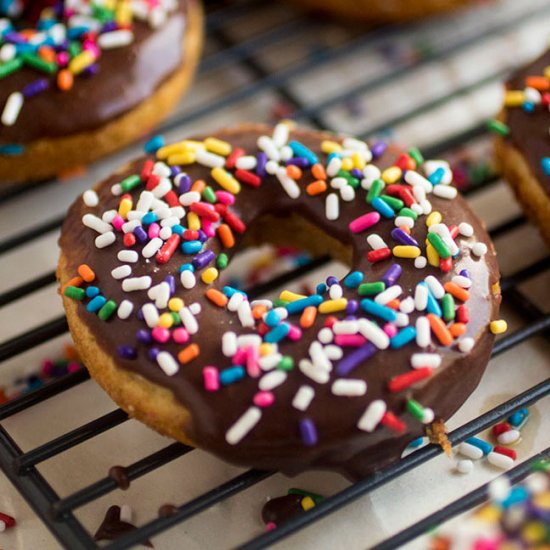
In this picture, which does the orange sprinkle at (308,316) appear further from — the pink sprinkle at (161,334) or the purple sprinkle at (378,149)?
the purple sprinkle at (378,149)

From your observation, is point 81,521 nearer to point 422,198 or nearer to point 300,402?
point 300,402

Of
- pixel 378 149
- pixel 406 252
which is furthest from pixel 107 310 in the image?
pixel 378 149

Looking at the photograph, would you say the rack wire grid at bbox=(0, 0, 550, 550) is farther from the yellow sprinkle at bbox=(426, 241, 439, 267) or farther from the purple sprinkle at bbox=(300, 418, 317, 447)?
the yellow sprinkle at bbox=(426, 241, 439, 267)

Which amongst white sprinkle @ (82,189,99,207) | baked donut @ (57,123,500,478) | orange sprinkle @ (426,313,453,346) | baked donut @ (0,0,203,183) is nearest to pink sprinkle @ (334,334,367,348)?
baked donut @ (57,123,500,478)

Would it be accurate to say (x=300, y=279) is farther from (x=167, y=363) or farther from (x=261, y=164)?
(x=167, y=363)

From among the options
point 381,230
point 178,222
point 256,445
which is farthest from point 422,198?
point 256,445

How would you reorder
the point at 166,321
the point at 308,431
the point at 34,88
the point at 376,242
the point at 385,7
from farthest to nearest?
1. the point at 385,7
2. the point at 34,88
3. the point at 376,242
4. the point at 166,321
5. the point at 308,431
